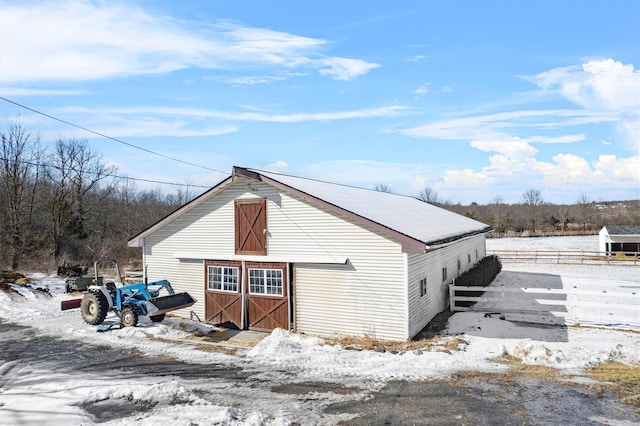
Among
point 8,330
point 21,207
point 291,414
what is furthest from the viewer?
point 21,207

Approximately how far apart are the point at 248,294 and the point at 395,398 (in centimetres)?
803

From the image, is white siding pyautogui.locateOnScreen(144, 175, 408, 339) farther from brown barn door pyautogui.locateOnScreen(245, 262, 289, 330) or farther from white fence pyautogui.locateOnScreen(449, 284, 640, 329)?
white fence pyautogui.locateOnScreen(449, 284, 640, 329)

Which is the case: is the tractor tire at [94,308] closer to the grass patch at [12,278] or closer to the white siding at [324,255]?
the white siding at [324,255]

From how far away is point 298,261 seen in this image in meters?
14.3

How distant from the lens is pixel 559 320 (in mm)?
14953

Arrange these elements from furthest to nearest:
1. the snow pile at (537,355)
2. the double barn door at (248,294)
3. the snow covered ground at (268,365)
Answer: the double barn door at (248,294)
the snow pile at (537,355)
the snow covered ground at (268,365)

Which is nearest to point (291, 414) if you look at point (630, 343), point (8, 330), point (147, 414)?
point (147, 414)

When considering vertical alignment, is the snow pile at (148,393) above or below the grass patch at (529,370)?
above

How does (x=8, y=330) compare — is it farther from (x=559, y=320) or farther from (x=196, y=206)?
(x=559, y=320)

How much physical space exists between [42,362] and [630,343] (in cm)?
1660

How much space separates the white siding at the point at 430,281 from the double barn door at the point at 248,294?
4.28 m

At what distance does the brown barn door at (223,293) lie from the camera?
15742 millimetres

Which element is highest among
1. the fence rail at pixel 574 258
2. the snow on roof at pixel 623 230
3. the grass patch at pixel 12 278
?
the snow on roof at pixel 623 230

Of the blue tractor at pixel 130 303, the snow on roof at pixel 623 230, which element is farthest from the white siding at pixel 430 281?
the snow on roof at pixel 623 230
